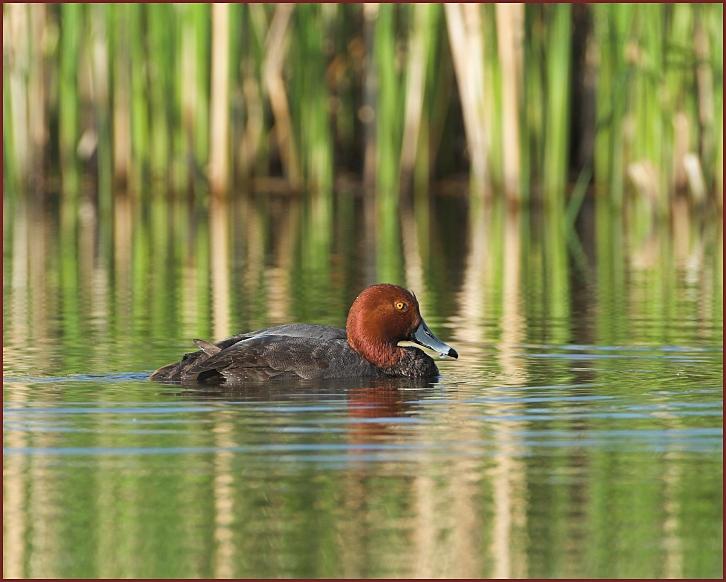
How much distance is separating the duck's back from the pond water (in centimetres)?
14

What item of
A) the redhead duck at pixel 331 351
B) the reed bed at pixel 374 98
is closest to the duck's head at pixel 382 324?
the redhead duck at pixel 331 351

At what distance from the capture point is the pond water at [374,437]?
5.19 m

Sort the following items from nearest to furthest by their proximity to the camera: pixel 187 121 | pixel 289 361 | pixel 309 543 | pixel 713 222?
pixel 309 543
pixel 289 361
pixel 713 222
pixel 187 121

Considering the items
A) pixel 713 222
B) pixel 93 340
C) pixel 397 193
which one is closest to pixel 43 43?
pixel 397 193

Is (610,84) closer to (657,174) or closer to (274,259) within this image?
(657,174)

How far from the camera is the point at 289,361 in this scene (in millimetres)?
8367

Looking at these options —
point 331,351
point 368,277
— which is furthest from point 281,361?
point 368,277

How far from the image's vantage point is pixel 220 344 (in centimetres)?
856

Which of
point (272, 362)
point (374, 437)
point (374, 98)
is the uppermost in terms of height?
point (374, 98)

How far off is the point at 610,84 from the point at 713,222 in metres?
1.67

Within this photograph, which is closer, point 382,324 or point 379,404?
point 379,404

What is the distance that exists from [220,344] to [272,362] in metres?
0.35

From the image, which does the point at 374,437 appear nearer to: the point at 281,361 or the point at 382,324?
the point at 281,361

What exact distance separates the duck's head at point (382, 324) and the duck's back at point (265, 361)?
0.49ft
